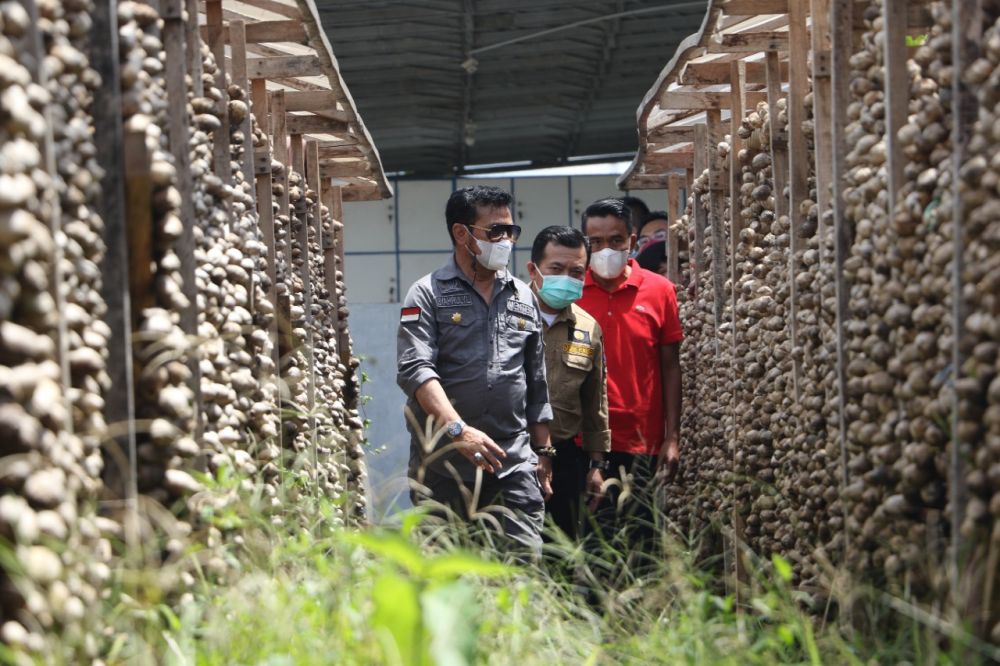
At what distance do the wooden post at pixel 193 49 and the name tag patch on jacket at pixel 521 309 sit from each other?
187cm

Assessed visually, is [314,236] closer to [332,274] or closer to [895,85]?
[332,274]

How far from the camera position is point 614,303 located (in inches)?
327

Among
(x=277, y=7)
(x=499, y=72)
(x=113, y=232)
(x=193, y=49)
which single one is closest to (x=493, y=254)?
(x=277, y=7)

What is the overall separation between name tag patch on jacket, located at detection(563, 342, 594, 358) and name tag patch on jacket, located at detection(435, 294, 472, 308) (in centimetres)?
106

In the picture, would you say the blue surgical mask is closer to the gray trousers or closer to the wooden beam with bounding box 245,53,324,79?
the gray trousers

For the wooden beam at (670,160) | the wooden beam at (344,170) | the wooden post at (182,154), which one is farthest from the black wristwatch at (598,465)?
the wooden beam at (344,170)

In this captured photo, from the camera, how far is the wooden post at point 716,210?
8.79m

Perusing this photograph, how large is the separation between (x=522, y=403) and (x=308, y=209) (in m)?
3.33

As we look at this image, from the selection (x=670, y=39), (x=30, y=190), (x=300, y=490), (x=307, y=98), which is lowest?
(x=300, y=490)

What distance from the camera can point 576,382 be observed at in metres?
7.48

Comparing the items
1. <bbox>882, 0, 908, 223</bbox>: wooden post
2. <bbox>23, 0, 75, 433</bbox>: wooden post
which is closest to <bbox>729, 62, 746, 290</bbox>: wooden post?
<bbox>882, 0, 908, 223</bbox>: wooden post

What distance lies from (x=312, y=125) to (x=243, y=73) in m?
2.14

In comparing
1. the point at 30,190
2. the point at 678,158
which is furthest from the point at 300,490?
the point at 678,158

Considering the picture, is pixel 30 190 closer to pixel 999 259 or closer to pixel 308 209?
pixel 999 259
